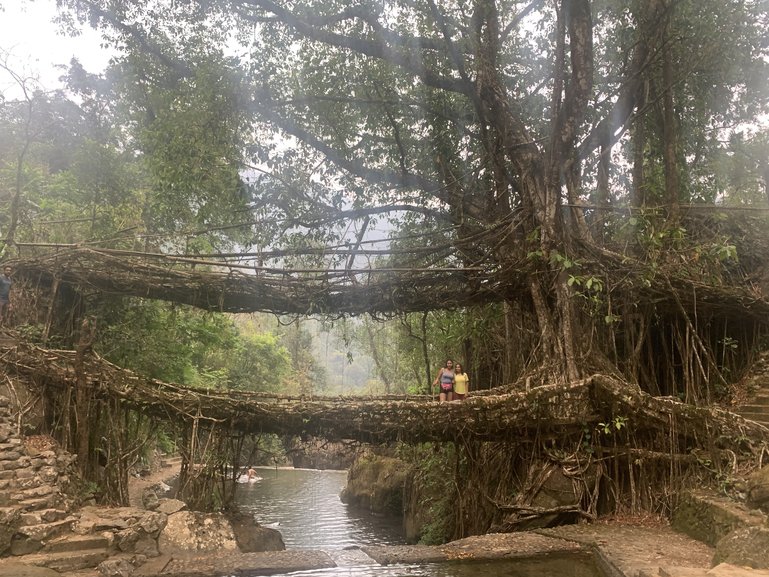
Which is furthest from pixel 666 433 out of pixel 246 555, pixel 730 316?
pixel 246 555

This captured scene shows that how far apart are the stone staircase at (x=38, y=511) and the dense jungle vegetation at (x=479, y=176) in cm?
247

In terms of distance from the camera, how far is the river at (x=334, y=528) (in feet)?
16.6

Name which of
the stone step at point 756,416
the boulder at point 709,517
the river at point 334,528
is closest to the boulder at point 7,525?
the river at point 334,528

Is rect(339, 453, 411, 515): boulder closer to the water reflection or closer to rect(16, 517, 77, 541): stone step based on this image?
the water reflection

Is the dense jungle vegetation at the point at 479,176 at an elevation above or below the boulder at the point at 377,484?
above

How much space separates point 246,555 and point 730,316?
7802mm

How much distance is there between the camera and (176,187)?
9.32m

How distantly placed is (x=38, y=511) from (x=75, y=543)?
61 cm

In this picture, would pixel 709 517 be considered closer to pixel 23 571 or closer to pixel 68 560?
pixel 68 560

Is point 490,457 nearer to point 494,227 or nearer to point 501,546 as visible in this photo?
point 501,546

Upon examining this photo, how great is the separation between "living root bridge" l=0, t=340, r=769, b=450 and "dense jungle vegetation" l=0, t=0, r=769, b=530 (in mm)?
628

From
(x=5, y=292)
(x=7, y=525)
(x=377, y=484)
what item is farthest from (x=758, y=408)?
(x=5, y=292)

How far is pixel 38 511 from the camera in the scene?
581 cm

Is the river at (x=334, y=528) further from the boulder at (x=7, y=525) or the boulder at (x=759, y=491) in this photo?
the boulder at (x=7, y=525)
